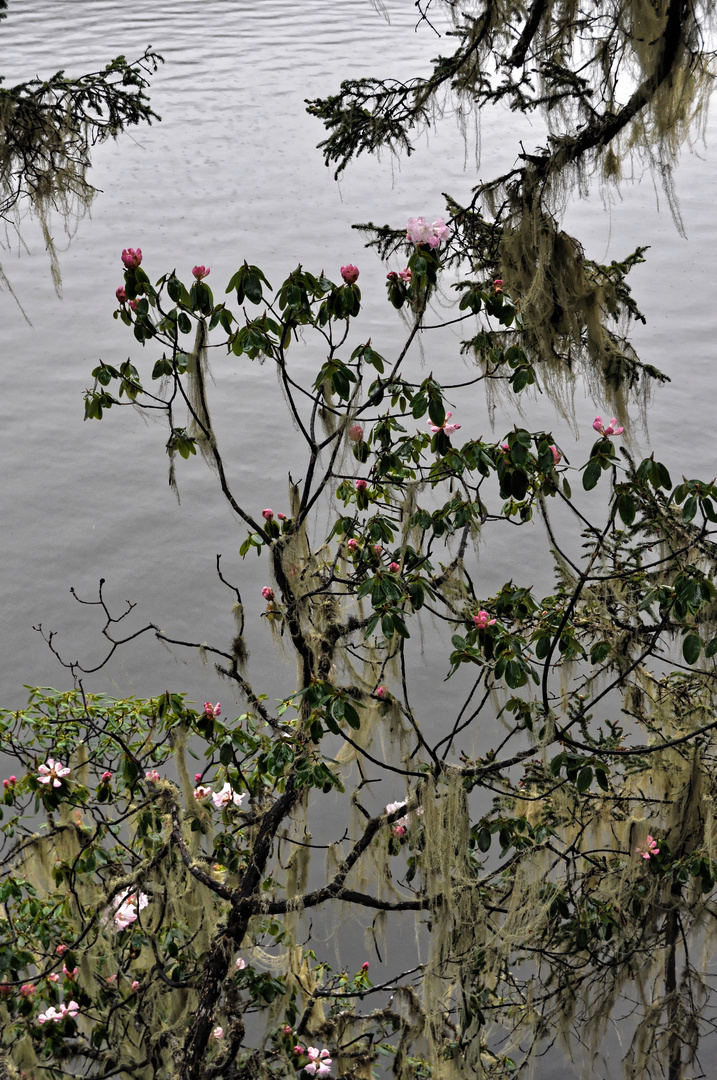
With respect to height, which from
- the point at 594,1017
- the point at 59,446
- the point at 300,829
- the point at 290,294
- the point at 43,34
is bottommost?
the point at 594,1017

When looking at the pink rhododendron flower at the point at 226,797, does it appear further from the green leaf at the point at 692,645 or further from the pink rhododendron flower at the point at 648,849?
the green leaf at the point at 692,645

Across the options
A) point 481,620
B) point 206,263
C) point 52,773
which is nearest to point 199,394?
point 481,620

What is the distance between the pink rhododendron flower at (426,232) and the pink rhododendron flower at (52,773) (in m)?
1.36

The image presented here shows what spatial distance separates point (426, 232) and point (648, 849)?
1.45 meters

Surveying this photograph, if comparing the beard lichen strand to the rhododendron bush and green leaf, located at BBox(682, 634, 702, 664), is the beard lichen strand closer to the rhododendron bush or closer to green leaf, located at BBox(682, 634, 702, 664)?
the rhododendron bush

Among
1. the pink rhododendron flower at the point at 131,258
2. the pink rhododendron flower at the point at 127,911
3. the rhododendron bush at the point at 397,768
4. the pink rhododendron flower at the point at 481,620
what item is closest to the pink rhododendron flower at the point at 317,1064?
the rhododendron bush at the point at 397,768

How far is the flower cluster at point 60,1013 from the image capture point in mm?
2379

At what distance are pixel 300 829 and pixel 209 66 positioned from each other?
8.90 m

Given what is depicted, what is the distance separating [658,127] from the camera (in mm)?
2613

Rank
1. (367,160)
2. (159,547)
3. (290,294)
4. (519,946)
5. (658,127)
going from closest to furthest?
(290,294), (519,946), (658,127), (159,547), (367,160)

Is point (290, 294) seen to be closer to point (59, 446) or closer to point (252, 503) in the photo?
point (252, 503)

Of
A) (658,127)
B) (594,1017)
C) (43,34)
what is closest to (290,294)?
(658,127)

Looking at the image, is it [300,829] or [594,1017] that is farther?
[594,1017]

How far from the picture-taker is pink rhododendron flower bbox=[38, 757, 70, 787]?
215 cm
